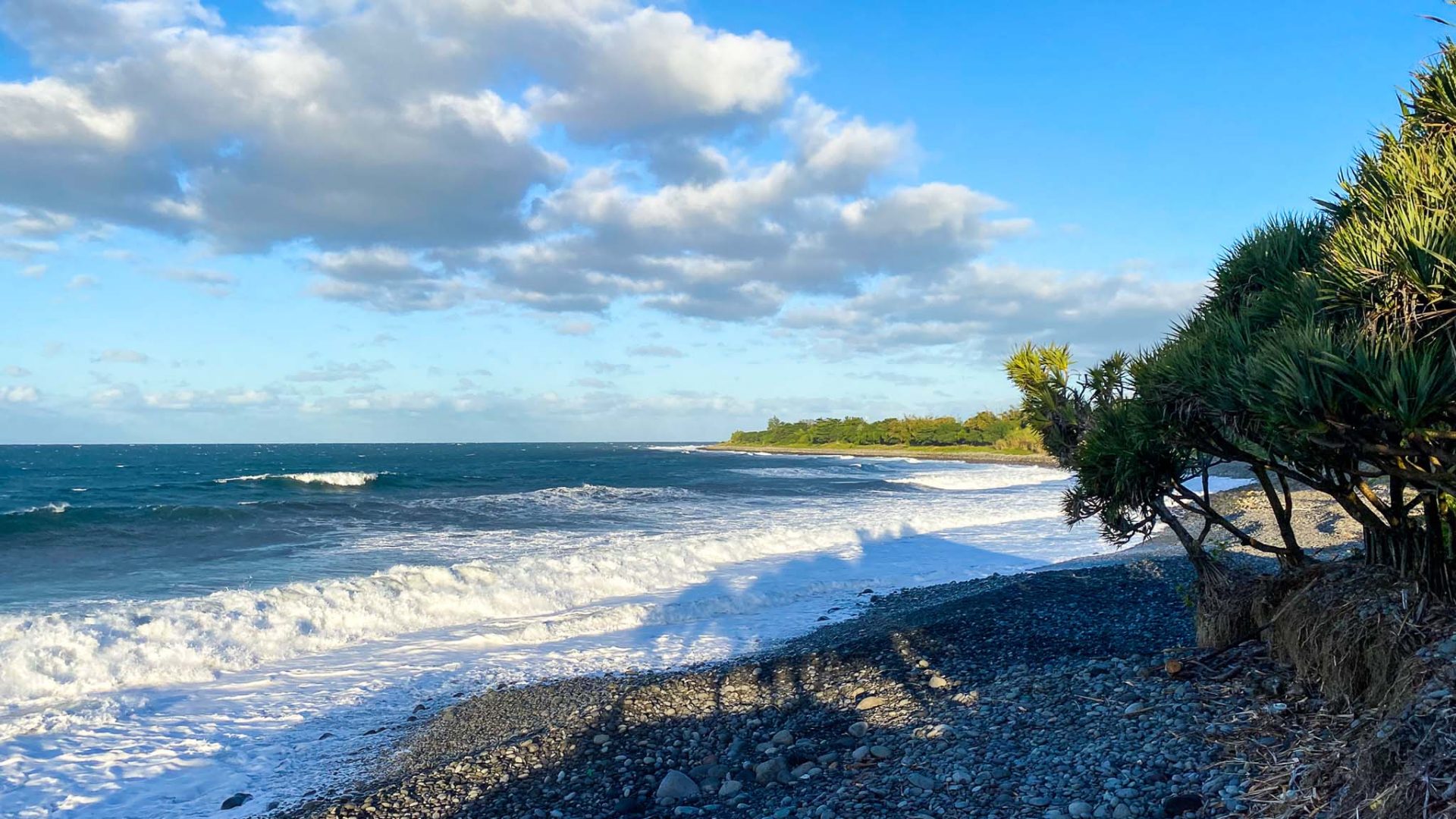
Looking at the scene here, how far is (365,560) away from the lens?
19.5 meters

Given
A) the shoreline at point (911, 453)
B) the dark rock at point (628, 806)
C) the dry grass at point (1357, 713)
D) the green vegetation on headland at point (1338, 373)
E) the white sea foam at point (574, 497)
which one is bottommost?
the white sea foam at point (574, 497)

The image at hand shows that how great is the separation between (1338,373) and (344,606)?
47.3 feet

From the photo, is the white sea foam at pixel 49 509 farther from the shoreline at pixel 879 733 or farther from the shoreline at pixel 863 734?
the shoreline at pixel 863 734

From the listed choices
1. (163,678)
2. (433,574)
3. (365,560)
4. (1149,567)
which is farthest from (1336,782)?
(365,560)

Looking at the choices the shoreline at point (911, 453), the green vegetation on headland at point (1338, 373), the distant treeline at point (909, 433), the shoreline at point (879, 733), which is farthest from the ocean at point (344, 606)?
the distant treeline at point (909, 433)

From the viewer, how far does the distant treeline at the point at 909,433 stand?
9769 centimetres

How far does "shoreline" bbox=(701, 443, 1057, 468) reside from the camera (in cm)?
7553

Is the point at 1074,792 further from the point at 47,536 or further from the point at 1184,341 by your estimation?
the point at 47,536

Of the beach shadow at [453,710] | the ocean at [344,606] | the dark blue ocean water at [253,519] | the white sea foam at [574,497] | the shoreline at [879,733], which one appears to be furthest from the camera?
the white sea foam at [574,497]

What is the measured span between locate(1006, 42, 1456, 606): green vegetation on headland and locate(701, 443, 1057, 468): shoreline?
1938 inches

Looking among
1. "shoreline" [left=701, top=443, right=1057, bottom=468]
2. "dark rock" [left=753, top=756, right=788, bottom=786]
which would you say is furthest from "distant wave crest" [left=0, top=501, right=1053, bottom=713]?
"shoreline" [left=701, top=443, right=1057, bottom=468]

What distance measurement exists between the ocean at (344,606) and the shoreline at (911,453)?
3509cm

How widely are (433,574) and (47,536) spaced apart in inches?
648

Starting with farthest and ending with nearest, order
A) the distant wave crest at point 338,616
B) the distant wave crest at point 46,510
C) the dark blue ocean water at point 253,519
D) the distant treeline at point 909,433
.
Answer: the distant treeline at point 909,433
the distant wave crest at point 46,510
the dark blue ocean water at point 253,519
the distant wave crest at point 338,616
